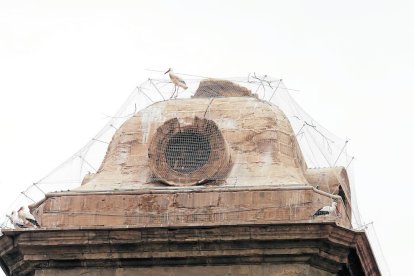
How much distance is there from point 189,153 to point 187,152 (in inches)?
2.0

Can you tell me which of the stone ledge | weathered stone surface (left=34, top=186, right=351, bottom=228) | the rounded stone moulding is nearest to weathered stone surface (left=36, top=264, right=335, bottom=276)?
the stone ledge

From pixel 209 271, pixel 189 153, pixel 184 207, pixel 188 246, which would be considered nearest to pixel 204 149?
pixel 189 153

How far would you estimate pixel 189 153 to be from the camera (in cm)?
4206

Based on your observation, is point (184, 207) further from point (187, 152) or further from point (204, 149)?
point (204, 149)

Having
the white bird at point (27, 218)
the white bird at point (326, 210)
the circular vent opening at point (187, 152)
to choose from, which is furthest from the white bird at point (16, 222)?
the white bird at point (326, 210)

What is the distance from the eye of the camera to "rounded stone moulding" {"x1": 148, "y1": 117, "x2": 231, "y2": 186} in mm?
41688

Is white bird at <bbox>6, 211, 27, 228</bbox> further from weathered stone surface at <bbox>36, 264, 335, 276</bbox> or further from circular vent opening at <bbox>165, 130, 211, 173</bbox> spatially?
circular vent opening at <bbox>165, 130, 211, 173</bbox>

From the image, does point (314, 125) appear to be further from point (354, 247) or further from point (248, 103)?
point (354, 247)

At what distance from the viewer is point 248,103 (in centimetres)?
4344

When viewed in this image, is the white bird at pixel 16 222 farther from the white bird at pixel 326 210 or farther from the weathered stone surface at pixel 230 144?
the white bird at pixel 326 210

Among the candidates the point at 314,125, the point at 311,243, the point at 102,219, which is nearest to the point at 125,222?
the point at 102,219

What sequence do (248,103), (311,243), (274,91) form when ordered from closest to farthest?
(311,243) < (248,103) < (274,91)

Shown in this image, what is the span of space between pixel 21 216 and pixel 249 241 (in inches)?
203

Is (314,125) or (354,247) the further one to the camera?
(314,125)
